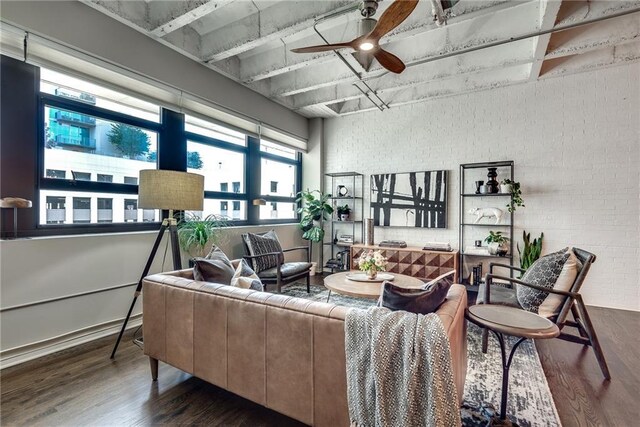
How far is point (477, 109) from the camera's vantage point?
445 centimetres

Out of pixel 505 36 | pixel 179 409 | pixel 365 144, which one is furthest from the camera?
pixel 365 144

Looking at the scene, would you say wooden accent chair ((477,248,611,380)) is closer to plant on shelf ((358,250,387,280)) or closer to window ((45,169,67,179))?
plant on shelf ((358,250,387,280))

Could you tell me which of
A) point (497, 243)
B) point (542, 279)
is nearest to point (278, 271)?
point (542, 279)

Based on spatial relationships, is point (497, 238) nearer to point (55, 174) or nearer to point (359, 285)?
point (359, 285)

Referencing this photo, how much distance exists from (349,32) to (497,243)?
137 inches

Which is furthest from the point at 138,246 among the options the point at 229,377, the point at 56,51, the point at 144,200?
the point at 229,377

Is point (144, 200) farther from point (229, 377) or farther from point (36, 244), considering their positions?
point (229, 377)

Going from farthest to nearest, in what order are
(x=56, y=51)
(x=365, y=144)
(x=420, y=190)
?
1. (x=365, y=144)
2. (x=420, y=190)
3. (x=56, y=51)

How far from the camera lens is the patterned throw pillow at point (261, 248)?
380 cm

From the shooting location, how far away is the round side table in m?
1.43

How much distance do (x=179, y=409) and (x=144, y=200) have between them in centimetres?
150

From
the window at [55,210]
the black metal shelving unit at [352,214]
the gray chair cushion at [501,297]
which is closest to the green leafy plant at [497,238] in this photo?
the gray chair cushion at [501,297]

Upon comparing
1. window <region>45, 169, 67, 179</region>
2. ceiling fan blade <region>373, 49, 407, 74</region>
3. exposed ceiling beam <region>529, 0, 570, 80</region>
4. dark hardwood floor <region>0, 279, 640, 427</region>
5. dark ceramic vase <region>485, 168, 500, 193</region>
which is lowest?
dark hardwood floor <region>0, 279, 640, 427</region>

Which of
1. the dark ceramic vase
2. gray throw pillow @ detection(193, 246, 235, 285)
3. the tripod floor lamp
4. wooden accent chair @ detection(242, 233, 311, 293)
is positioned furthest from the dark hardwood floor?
the dark ceramic vase
